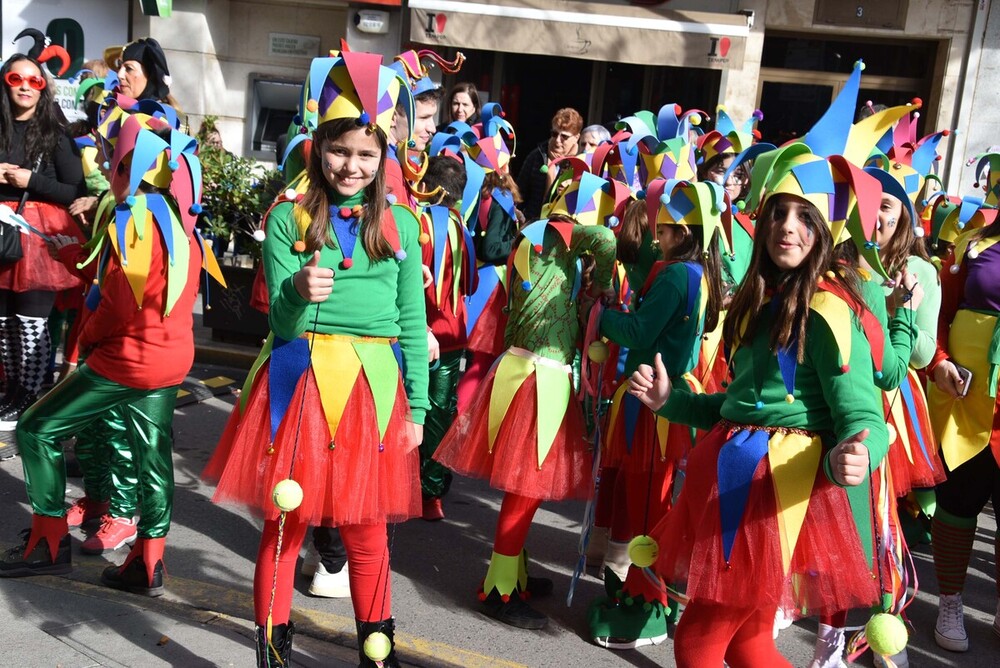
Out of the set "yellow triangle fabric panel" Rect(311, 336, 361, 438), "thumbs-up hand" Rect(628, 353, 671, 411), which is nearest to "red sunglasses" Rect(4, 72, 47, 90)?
"yellow triangle fabric panel" Rect(311, 336, 361, 438)

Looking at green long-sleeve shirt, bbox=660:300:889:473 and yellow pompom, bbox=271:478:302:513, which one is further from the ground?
green long-sleeve shirt, bbox=660:300:889:473

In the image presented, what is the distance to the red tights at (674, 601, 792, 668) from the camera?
113 inches

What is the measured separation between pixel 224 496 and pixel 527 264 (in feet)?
5.06

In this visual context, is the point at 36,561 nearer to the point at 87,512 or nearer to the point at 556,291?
the point at 87,512

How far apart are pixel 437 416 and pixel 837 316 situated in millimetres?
2826

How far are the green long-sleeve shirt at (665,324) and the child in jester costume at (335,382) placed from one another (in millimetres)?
946

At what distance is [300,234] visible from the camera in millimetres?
3172

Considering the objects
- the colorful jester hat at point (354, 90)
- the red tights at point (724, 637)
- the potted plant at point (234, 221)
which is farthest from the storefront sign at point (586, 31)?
the red tights at point (724, 637)

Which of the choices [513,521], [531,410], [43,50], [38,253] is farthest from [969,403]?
[43,50]

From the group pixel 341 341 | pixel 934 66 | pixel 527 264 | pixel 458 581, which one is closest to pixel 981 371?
pixel 527 264

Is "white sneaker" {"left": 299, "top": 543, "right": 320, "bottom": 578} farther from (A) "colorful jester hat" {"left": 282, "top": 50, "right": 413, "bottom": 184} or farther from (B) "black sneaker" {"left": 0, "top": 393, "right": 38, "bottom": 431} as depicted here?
(B) "black sneaker" {"left": 0, "top": 393, "right": 38, "bottom": 431}

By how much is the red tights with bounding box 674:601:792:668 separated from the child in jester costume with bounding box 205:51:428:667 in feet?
3.08

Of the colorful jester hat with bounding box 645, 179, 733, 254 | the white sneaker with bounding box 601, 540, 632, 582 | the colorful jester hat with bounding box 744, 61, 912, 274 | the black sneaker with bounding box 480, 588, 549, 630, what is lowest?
the black sneaker with bounding box 480, 588, 549, 630

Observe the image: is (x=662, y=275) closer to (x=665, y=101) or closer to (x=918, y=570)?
(x=918, y=570)
